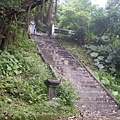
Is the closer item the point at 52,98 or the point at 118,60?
the point at 52,98

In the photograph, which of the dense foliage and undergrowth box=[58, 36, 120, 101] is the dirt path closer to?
undergrowth box=[58, 36, 120, 101]

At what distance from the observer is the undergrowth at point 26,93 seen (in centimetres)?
463

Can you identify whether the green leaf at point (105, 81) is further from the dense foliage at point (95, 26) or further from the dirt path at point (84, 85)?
the dense foliage at point (95, 26)

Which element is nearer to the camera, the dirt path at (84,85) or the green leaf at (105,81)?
the dirt path at (84,85)

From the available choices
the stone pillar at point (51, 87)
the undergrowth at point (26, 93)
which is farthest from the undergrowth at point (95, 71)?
the stone pillar at point (51, 87)

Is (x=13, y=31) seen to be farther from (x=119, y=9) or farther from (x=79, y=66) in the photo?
(x=119, y=9)

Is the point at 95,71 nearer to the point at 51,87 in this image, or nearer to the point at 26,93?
the point at 51,87

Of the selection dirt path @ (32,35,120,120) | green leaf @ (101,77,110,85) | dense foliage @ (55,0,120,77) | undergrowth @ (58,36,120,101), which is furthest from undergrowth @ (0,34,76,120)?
dense foliage @ (55,0,120,77)

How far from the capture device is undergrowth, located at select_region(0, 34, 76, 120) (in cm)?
463

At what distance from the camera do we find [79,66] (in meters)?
9.31

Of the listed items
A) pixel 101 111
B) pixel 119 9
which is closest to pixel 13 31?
pixel 101 111

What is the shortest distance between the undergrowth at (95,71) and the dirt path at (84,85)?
0.41 meters

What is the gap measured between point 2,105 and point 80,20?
8836 mm

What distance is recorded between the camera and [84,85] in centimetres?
765
